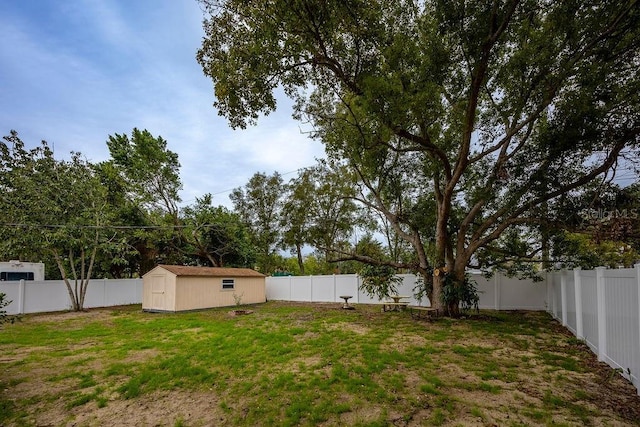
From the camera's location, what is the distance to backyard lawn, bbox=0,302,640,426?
3986mm

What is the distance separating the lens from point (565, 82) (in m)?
8.02

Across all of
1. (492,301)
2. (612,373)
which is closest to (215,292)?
(492,301)

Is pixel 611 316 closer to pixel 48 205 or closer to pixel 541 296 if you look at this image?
pixel 541 296

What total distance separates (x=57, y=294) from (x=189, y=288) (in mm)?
6039

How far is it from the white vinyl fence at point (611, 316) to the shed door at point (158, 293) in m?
13.9

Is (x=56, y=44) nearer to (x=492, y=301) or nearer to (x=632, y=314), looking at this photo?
(x=632, y=314)

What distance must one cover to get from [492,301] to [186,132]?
50.0ft

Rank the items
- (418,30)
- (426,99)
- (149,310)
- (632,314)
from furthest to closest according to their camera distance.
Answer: (149,310) < (418,30) < (426,99) < (632,314)

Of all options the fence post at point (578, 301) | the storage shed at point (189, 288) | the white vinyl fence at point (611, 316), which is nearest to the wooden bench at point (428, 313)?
the white vinyl fence at point (611, 316)

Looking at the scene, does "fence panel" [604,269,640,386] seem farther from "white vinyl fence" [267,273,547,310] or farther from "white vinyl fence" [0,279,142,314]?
"white vinyl fence" [0,279,142,314]

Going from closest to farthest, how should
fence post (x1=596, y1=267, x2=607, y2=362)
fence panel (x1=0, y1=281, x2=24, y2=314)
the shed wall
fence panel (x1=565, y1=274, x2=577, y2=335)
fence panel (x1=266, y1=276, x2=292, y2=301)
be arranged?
fence post (x1=596, y1=267, x2=607, y2=362), fence panel (x1=565, y1=274, x2=577, y2=335), fence panel (x1=0, y1=281, x2=24, y2=314), the shed wall, fence panel (x1=266, y1=276, x2=292, y2=301)

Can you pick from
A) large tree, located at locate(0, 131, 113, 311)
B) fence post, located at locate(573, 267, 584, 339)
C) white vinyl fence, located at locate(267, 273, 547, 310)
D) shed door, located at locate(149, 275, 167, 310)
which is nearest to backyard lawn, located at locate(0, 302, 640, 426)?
fence post, located at locate(573, 267, 584, 339)

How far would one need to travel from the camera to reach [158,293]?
14.2 meters

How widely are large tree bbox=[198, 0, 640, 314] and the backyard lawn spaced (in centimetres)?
466
